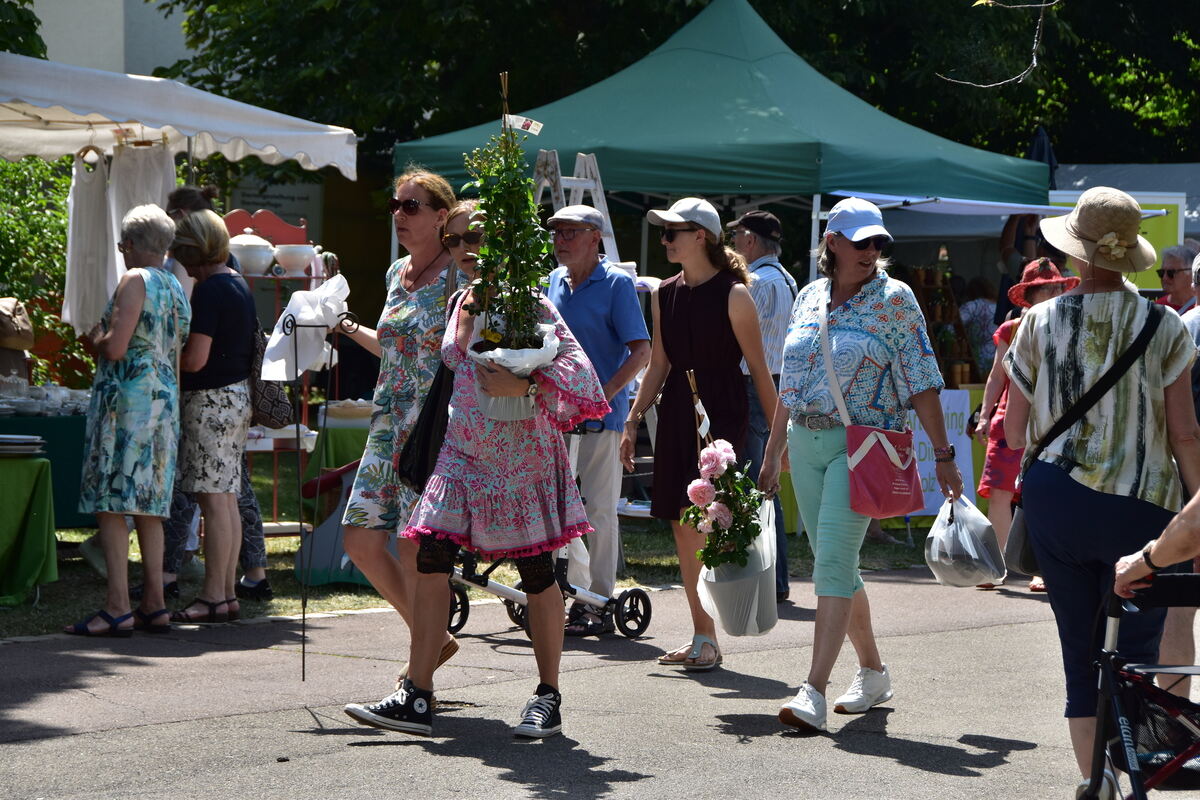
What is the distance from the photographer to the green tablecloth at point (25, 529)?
7.87 metres

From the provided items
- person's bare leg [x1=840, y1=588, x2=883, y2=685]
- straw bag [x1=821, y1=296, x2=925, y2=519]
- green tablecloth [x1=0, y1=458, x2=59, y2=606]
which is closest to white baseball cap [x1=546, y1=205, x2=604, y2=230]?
straw bag [x1=821, y1=296, x2=925, y2=519]

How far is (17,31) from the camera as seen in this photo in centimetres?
1373

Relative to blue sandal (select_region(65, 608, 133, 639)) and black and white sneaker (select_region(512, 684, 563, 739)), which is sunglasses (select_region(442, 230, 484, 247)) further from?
blue sandal (select_region(65, 608, 133, 639))

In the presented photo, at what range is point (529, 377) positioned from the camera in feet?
17.3

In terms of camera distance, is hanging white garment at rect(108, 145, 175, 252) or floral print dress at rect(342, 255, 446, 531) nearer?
floral print dress at rect(342, 255, 446, 531)

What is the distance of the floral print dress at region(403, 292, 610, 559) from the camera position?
5.32 meters

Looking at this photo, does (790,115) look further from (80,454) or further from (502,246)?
(502,246)

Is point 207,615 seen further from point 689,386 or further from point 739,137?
point 739,137

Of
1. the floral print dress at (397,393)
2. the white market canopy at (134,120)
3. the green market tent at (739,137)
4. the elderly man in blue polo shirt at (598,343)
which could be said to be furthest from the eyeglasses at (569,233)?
the green market tent at (739,137)

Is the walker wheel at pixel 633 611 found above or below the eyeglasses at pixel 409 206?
below

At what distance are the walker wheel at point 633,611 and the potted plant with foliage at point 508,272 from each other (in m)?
2.50

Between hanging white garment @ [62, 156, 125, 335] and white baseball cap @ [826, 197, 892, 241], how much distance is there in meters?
6.77

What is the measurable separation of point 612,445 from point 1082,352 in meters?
3.68

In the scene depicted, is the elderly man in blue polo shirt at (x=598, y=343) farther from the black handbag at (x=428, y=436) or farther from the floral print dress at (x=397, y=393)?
the black handbag at (x=428, y=436)
